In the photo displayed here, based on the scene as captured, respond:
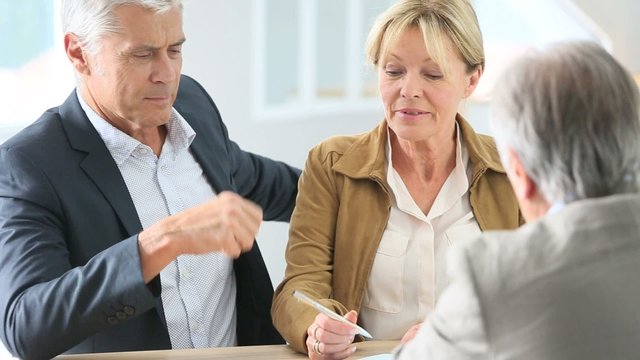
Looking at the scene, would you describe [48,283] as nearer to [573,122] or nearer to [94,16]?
[94,16]

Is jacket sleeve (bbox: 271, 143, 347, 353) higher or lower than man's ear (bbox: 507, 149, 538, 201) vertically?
lower

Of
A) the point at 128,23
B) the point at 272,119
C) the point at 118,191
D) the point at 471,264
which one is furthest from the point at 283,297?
the point at 272,119

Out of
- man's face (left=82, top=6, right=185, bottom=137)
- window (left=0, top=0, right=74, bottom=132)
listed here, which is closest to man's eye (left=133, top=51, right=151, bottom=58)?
man's face (left=82, top=6, right=185, bottom=137)

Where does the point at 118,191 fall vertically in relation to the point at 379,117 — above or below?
above

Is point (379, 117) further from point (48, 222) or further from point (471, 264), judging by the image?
point (471, 264)

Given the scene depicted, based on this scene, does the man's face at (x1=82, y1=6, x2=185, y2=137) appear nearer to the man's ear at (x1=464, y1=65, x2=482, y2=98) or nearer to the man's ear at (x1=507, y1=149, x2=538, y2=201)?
the man's ear at (x1=464, y1=65, x2=482, y2=98)

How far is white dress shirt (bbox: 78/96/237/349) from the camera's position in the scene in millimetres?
2002

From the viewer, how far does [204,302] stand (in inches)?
80.6

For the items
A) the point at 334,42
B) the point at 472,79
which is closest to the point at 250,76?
the point at 334,42

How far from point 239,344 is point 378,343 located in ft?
1.36

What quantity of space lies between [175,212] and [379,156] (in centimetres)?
46

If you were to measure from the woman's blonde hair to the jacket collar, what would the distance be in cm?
16

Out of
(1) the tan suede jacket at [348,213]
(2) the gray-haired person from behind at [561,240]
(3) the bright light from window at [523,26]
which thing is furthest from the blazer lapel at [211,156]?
(3) the bright light from window at [523,26]

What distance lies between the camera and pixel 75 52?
6.67 feet
